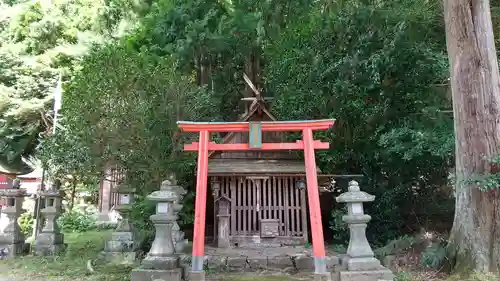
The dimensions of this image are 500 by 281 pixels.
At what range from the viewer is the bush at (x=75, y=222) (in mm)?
15548

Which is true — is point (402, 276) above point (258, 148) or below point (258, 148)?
below

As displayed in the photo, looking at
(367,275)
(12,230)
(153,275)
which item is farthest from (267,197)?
(12,230)

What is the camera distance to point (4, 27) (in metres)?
19.4

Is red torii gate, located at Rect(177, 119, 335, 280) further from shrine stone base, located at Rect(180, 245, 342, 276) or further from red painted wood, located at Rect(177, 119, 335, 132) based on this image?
shrine stone base, located at Rect(180, 245, 342, 276)

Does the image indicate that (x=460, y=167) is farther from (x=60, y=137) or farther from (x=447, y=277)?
(x=60, y=137)

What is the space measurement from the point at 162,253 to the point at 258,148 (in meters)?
2.67

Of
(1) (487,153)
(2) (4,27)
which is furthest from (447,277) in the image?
(2) (4,27)

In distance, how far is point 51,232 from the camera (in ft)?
31.4

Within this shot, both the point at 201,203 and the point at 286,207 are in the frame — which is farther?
the point at 286,207

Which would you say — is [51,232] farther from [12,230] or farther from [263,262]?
[263,262]

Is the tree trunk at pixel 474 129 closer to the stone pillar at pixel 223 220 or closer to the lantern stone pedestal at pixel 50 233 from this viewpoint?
the stone pillar at pixel 223 220

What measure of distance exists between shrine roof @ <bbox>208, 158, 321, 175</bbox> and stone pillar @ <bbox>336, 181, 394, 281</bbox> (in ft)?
11.3

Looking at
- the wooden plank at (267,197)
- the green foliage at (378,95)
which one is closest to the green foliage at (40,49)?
the green foliage at (378,95)

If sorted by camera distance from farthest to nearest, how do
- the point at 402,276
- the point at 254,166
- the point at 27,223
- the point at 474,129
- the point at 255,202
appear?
the point at 27,223
the point at 254,166
the point at 255,202
the point at 402,276
the point at 474,129
